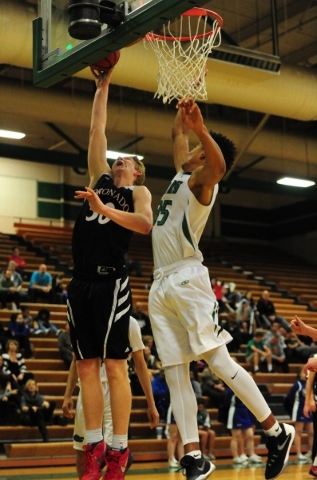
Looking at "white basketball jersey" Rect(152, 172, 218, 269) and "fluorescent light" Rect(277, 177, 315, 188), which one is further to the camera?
"fluorescent light" Rect(277, 177, 315, 188)

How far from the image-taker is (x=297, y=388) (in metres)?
15.9

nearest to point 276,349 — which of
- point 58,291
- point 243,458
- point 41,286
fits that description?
point 58,291

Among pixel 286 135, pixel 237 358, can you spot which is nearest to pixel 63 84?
pixel 286 135

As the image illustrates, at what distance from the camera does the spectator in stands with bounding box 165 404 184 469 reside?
1352 centimetres

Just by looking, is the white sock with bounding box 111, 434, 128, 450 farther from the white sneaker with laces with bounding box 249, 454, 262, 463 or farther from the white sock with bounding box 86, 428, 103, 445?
the white sneaker with laces with bounding box 249, 454, 262, 463

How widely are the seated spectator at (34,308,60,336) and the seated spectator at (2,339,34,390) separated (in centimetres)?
265

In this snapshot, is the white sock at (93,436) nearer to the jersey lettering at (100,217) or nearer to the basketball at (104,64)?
the jersey lettering at (100,217)

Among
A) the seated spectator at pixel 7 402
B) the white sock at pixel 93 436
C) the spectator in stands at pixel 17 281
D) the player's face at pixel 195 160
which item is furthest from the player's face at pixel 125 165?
the spectator in stands at pixel 17 281

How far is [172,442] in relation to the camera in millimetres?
13719

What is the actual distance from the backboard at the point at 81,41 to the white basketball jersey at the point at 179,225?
1.18 meters

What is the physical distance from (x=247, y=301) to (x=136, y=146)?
7200 millimetres

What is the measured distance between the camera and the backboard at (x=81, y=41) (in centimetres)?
576

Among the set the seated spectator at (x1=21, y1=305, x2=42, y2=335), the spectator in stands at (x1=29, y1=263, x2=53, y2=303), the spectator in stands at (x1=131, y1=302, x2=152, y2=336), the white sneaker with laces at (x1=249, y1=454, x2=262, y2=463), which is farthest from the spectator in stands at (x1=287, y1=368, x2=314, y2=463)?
the spectator in stands at (x1=29, y1=263, x2=53, y2=303)

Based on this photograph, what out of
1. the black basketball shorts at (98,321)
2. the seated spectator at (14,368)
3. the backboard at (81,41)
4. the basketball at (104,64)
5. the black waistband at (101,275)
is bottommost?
the seated spectator at (14,368)
